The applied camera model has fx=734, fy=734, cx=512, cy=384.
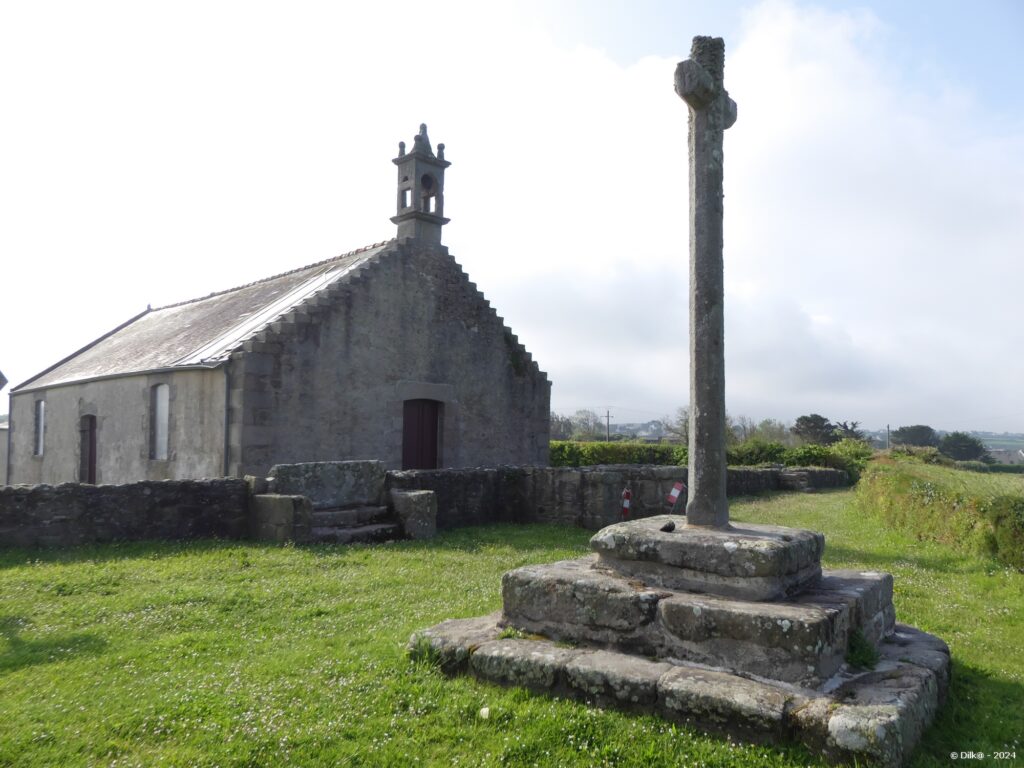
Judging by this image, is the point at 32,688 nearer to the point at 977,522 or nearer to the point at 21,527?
the point at 21,527

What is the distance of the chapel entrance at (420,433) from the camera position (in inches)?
705

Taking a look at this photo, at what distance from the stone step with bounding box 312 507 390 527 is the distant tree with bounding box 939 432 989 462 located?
195 feet

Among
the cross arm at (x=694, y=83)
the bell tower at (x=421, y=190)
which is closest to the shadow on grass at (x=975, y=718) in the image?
the cross arm at (x=694, y=83)

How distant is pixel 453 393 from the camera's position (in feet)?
61.5

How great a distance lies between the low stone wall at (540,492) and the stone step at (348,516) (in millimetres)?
581

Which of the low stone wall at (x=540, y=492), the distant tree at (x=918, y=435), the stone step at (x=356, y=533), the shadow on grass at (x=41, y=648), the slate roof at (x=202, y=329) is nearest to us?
A: the shadow on grass at (x=41, y=648)

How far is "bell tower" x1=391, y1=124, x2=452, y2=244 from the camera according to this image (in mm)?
18969

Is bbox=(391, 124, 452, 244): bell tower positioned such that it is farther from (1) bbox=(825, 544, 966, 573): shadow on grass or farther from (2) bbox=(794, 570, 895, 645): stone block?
(2) bbox=(794, 570, 895, 645): stone block

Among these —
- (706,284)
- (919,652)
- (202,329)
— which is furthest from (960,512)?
(202,329)

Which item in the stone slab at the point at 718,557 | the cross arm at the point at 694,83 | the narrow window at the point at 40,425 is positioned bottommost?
the stone slab at the point at 718,557

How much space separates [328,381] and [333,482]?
4995 millimetres

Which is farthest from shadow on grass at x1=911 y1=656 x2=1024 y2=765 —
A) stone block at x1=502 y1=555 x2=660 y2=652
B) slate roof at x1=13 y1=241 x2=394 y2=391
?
slate roof at x1=13 y1=241 x2=394 y2=391

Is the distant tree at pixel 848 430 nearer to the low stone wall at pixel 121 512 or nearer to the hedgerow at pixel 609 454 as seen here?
the hedgerow at pixel 609 454

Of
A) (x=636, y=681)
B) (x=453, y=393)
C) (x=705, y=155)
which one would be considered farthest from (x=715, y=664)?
(x=453, y=393)
